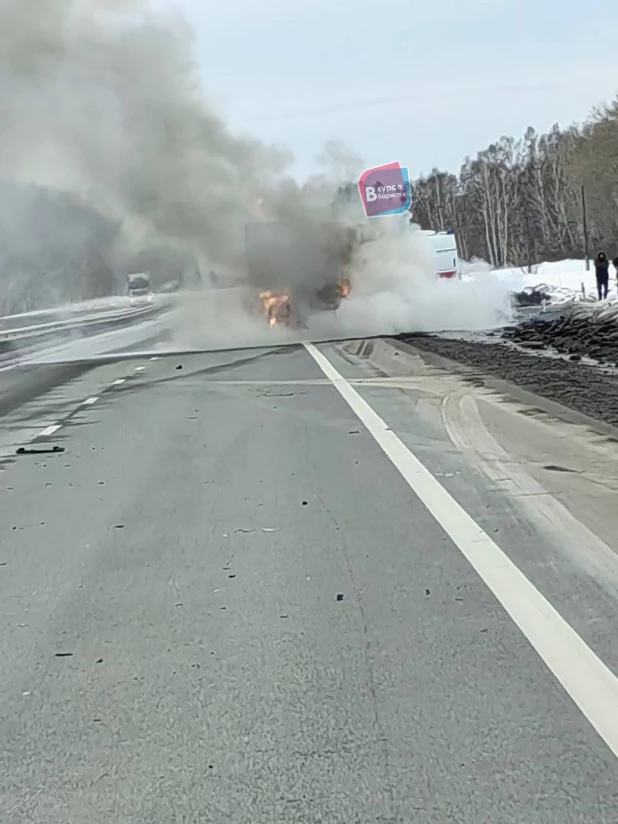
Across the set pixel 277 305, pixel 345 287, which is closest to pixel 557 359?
pixel 345 287

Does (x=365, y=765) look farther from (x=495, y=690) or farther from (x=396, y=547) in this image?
(x=396, y=547)

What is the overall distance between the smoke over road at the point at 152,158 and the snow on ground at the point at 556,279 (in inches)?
227

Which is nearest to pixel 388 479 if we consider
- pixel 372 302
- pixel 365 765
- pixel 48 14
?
pixel 365 765

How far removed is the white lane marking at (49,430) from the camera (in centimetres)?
1197

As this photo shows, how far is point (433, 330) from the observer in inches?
1108

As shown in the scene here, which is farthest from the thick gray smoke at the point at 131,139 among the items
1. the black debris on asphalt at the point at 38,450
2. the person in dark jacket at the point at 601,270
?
the black debris on asphalt at the point at 38,450

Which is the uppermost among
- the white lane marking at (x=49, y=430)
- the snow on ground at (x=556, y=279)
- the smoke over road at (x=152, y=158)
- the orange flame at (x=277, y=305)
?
the smoke over road at (x=152, y=158)

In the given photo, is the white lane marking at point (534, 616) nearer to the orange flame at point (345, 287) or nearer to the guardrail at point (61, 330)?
the guardrail at point (61, 330)

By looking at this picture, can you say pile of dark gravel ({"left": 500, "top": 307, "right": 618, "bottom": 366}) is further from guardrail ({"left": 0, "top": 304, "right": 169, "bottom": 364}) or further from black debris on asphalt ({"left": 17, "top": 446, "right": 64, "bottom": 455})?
guardrail ({"left": 0, "top": 304, "right": 169, "bottom": 364})

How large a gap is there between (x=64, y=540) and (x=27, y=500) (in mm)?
1486

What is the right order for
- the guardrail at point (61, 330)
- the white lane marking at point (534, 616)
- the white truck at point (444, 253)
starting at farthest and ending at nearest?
the white truck at point (444, 253) < the guardrail at point (61, 330) < the white lane marking at point (534, 616)

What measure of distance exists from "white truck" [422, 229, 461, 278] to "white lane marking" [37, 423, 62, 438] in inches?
839

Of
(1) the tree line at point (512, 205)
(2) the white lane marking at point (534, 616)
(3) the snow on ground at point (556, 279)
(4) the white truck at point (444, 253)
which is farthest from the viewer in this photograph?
(1) the tree line at point (512, 205)

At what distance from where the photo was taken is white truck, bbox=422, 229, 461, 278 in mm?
33281
